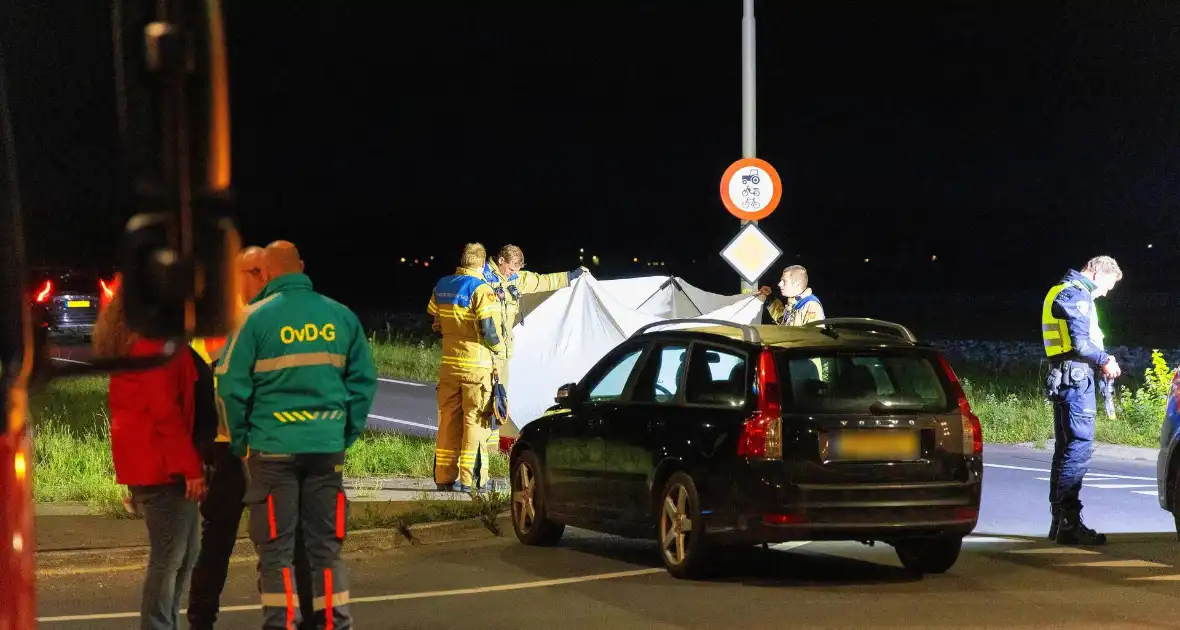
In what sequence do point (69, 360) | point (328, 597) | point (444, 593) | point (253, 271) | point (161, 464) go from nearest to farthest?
1. point (69, 360)
2. point (161, 464)
3. point (328, 597)
4. point (253, 271)
5. point (444, 593)

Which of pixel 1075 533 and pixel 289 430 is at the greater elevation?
pixel 289 430

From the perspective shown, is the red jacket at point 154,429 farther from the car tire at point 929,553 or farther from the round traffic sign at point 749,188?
the round traffic sign at point 749,188

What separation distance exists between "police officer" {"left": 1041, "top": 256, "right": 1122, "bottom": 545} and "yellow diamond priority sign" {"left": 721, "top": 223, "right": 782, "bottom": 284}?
4348mm

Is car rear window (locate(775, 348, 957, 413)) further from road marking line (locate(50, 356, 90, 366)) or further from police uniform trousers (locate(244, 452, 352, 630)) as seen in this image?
road marking line (locate(50, 356, 90, 366))

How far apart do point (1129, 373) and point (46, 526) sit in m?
24.0

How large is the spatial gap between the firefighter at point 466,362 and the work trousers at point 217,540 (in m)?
5.16

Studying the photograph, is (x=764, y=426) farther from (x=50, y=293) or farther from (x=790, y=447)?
(x=50, y=293)

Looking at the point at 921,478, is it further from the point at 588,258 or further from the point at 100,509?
the point at 588,258

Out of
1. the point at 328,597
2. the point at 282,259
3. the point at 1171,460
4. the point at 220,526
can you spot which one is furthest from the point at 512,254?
the point at 328,597

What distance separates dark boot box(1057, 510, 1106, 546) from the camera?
10.5 meters

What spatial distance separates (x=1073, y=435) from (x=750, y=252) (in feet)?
16.0

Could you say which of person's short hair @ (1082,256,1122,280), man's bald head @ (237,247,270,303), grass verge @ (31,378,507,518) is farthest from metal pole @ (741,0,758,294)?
man's bald head @ (237,247,270,303)

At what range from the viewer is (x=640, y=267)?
398 ft

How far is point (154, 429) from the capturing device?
260 inches
